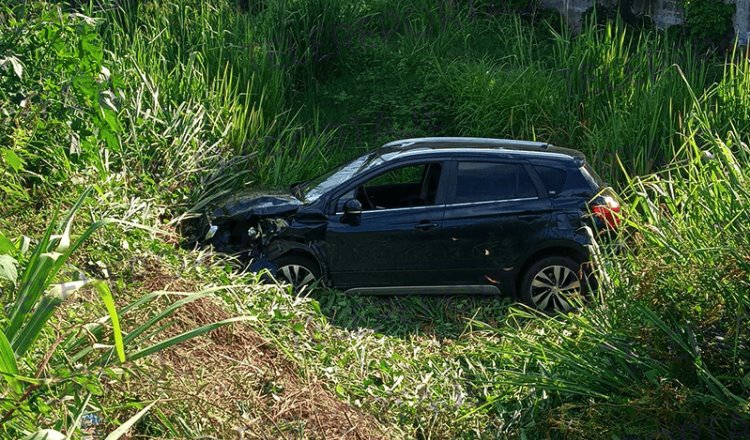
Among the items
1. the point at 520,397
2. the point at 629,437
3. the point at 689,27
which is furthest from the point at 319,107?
the point at 629,437

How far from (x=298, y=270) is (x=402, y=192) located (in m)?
1.51

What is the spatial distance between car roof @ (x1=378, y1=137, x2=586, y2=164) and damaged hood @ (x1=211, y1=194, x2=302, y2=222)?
1.02 m

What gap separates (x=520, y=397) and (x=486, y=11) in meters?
10.7

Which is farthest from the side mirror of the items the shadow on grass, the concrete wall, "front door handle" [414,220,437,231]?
the concrete wall

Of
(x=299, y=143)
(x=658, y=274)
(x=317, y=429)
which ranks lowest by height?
(x=299, y=143)

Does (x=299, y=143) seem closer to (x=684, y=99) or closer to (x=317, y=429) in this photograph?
(x=684, y=99)

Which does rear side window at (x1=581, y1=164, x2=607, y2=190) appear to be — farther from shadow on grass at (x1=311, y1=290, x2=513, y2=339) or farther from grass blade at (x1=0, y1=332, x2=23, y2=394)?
grass blade at (x1=0, y1=332, x2=23, y2=394)

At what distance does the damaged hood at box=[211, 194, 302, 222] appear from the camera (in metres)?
9.56

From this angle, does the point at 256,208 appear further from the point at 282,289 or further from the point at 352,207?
the point at 282,289

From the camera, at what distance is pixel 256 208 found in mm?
9602

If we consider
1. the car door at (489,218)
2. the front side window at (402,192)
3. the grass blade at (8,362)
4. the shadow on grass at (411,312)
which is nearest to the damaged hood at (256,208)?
the front side window at (402,192)

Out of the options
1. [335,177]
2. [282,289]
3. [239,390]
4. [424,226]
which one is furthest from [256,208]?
[239,390]

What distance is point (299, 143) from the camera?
12750 millimetres

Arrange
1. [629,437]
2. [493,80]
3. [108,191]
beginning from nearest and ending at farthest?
[629,437] < [108,191] < [493,80]
